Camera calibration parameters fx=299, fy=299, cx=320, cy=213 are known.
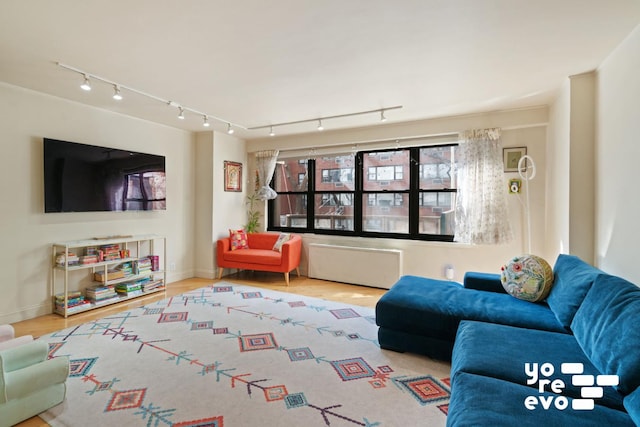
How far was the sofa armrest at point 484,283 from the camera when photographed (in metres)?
2.80

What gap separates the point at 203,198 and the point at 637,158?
16.9ft

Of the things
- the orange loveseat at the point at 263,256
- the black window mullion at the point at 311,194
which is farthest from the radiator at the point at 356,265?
the black window mullion at the point at 311,194

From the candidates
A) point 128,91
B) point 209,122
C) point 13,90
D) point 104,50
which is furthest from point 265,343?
point 13,90

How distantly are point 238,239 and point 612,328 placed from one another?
183 inches

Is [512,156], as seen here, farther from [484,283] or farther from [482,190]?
[484,283]

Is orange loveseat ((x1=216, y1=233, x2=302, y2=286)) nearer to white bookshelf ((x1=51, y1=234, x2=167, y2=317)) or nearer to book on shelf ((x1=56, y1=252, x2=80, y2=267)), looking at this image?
white bookshelf ((x1=51, y1=234, x2=167, y2=317))

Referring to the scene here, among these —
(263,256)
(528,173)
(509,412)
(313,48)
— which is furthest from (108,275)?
(528,173)

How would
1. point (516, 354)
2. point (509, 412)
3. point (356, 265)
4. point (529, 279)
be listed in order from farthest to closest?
point (356, 265) → point (529, 279) → point (516, 354) → point (509, 412)

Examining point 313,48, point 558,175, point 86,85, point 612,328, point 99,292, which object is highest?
point 313,48

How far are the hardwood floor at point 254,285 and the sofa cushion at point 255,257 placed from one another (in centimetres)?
35

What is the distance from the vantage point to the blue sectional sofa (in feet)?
3.99

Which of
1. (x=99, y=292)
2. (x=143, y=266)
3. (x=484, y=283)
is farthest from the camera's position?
(x=143, y=266)

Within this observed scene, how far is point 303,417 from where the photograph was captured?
5.77 feet

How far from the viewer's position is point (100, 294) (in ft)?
11.8
